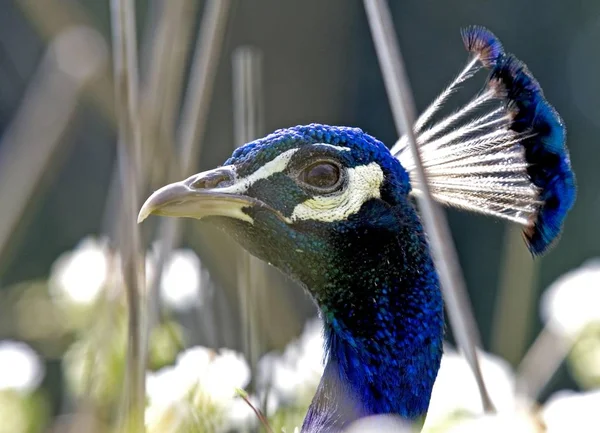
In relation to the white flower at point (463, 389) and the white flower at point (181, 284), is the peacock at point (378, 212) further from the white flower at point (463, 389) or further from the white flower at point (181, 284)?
the white flower at point (181, 284)

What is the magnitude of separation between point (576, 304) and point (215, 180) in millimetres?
778

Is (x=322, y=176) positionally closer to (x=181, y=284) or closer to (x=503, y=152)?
(x=503, y=152)

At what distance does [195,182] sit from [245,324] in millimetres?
249

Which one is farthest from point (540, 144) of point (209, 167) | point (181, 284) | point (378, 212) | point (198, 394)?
point (209, 167)

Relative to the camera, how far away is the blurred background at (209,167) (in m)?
1.36

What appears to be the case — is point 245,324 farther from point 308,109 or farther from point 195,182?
point 308,109

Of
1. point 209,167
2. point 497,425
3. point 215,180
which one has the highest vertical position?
point 209,167

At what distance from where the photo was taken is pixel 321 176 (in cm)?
120

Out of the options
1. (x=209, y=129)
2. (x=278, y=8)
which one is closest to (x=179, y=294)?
(x=209, y=129)

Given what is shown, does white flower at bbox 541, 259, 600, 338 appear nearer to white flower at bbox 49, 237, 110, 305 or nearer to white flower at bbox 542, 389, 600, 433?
white flower at bbox 542, 389, 600, 433

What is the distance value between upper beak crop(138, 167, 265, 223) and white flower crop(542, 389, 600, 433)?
406 millimetres

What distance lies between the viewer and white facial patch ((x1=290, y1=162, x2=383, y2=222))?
3.94 feet

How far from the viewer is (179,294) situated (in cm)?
154

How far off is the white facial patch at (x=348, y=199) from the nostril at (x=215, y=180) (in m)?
0.09
